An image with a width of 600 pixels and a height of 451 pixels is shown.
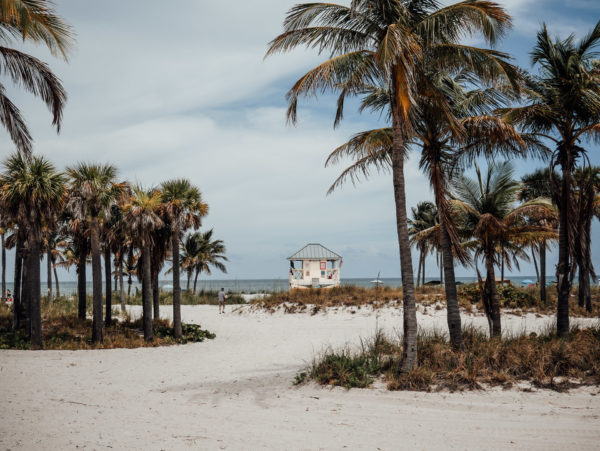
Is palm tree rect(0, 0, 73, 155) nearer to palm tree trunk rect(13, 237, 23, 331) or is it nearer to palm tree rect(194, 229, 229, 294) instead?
palm tree trunk rect(13, 237, 23, 331)

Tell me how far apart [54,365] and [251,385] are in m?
6.83

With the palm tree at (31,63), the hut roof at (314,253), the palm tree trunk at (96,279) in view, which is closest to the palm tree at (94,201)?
the palm tree trunk at (96,279)

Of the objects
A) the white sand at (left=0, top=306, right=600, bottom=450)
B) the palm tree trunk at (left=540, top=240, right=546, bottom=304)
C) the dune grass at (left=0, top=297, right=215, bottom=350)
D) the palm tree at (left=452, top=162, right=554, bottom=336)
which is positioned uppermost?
the palm tree at (left=452, top=162, right=554, bottom=336)

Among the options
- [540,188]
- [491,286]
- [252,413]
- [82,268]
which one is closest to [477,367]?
[252,413]

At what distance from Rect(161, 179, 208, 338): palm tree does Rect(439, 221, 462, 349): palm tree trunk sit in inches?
478

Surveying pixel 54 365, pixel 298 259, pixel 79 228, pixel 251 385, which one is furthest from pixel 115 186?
pixel 298 259

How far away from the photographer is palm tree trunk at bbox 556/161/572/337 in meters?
Answer: 12.1

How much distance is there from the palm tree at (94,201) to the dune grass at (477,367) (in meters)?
10.6

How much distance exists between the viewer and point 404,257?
Answer: 386 inches

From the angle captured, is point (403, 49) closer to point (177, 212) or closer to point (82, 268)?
point (177, 212)

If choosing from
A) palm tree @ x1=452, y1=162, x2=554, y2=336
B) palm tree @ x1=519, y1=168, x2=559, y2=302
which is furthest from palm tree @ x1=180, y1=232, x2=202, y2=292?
palm tree @ x1=452, y1=162, x2=554, y2=336

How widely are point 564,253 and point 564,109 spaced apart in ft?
13.6

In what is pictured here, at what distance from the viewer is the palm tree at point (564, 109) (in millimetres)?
11852

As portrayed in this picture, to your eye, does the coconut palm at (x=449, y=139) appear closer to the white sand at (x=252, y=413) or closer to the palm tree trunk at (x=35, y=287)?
the white sand at (x=252, y=413)
